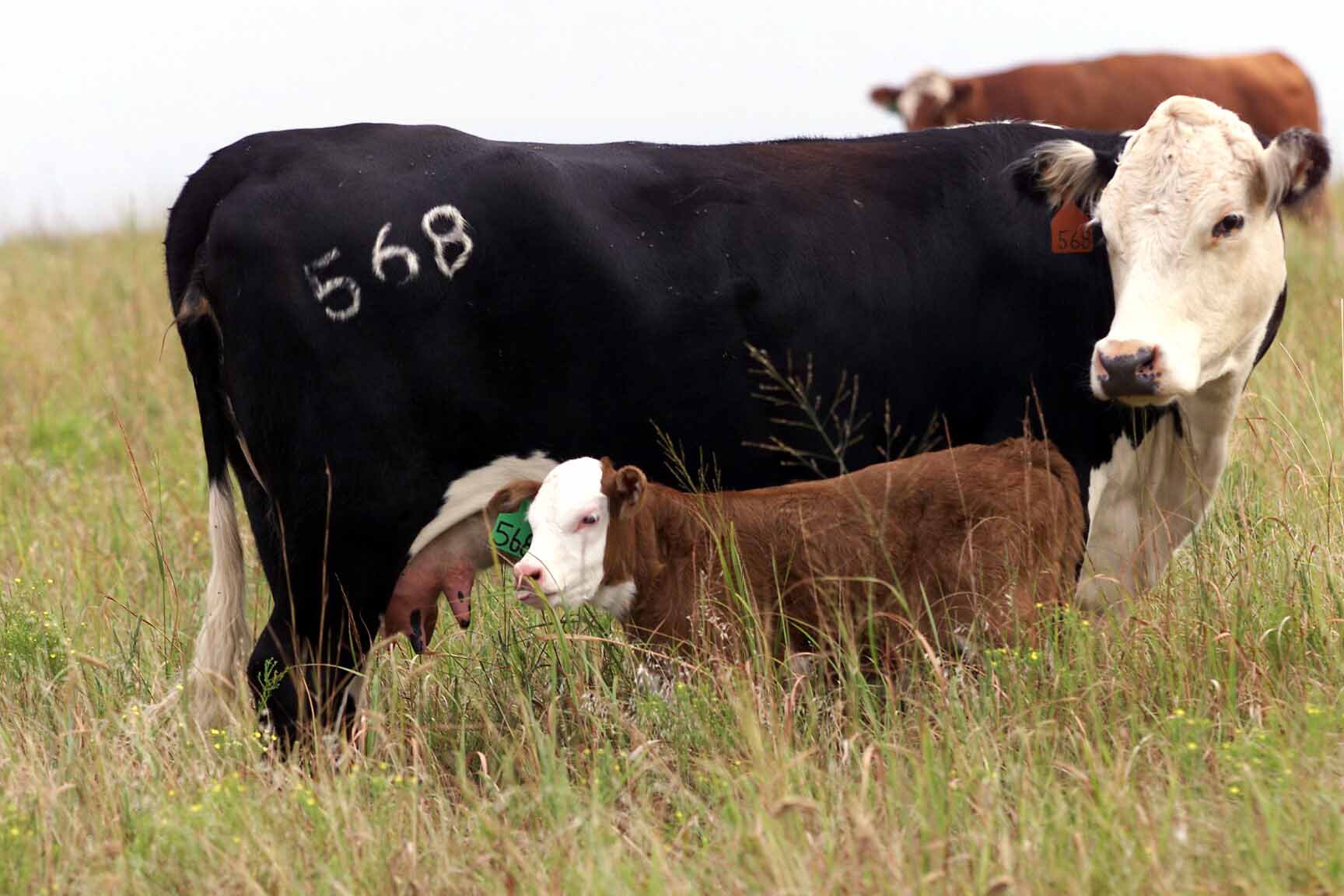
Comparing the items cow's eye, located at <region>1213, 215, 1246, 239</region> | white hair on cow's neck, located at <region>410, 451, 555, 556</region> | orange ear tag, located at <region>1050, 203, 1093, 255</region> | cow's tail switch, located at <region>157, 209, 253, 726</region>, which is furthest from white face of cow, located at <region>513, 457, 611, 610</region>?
cow's eye, located at <region>1213, 215, 1246, 239</region>

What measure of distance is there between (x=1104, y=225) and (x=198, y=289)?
2.60 m

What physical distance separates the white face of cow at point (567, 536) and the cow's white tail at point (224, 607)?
1013mm

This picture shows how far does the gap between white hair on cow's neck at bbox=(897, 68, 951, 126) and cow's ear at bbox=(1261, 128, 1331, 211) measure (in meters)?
10.5

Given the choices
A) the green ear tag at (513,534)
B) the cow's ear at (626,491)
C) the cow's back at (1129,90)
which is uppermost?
the cow's back at (1129,90)

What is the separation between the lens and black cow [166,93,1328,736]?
4402 millimetres

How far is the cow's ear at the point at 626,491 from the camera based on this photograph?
4.27m

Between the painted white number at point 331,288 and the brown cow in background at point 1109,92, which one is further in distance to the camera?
the brown cow in background at point 1109,92

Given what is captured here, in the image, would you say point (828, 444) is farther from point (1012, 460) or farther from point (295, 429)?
point (295, 429)

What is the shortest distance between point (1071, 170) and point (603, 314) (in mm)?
1461

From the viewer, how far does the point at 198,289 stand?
15.1 ft

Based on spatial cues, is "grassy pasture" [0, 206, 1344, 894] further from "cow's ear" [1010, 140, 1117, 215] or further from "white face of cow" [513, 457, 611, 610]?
"cow's ear" [1010, 140, 1117, 215]

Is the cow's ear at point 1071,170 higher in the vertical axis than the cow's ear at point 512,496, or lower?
higher

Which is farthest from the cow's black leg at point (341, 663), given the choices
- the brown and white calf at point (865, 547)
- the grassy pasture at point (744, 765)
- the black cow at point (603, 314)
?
the brown and white calf at point (865, 547)

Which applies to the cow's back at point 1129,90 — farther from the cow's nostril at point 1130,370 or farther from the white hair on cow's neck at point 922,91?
the cow's nostril at point 1130,370
